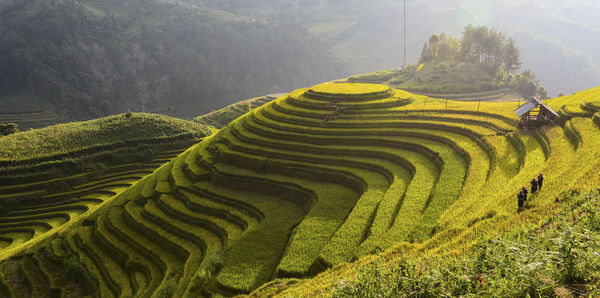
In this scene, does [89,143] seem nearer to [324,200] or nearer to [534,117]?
[324,200]

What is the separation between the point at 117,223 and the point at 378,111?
2289 centimetres

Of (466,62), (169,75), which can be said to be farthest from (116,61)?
(466,62)

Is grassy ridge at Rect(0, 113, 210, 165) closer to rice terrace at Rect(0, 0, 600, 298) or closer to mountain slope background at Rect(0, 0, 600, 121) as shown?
rice terrace at Rect(0, 0, 600, 298)

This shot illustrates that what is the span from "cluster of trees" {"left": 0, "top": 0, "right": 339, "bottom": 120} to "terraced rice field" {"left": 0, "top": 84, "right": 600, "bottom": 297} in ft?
292

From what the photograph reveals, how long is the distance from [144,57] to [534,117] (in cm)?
14502

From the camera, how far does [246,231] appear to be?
18625 mm

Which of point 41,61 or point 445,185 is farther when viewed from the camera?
point 41,61

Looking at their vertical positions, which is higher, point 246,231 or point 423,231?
point 423,231

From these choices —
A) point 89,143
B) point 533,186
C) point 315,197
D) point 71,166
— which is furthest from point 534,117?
point 89,143

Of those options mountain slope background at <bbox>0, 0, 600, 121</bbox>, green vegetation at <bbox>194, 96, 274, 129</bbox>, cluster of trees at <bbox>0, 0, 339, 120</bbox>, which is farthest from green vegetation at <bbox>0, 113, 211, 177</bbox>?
cluster of trees at <bbox>0, 0, 339, 120</bbox>

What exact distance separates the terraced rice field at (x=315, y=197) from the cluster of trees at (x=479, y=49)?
42.3 m

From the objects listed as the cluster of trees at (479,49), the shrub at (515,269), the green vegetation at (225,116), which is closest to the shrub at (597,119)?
the shrub at (515,269)

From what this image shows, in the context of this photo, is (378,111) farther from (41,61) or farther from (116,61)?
(116,61)

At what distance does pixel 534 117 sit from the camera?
20.8 m
